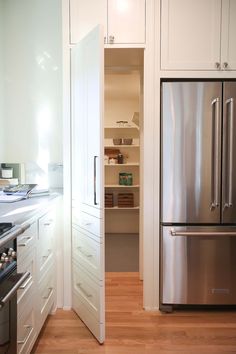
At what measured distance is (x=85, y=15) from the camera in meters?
2.34

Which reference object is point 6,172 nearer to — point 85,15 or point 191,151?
point 85,15

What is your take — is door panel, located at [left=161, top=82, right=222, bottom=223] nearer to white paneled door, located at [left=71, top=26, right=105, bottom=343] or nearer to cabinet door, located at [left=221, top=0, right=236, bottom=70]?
cabinet door, located at [left=221, top=0, right=236, bottom=70]

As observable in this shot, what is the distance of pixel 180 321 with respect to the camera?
7.62 ft

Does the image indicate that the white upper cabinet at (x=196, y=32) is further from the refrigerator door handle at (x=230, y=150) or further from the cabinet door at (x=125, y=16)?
the refrigerator door handle at (x=230, y=150)

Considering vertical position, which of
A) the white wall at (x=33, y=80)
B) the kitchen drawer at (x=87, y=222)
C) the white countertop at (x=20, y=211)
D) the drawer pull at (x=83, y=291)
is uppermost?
the white wall at (x=33, y=80)

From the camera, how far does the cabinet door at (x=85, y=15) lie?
2330 millimetres

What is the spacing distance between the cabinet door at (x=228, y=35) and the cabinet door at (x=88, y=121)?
Answer: 1.05m

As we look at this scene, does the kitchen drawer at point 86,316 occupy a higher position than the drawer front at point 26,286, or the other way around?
the drawer front at point 26,286

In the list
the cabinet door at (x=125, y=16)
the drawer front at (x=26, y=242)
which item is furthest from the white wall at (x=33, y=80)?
the drawer front at (x=26, y=242)

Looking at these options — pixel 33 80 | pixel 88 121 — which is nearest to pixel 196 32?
pixel 88 121

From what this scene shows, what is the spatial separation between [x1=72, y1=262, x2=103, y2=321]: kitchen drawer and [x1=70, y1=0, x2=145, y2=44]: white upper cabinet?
1.77 meters

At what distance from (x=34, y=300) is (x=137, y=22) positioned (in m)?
2.10

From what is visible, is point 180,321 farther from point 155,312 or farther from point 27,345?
point 27,345

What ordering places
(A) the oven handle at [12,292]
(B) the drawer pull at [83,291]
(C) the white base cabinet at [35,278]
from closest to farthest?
1. (A) the oven handle at [12,292]
2. (C) the white base cabinet at [35,278]
3. (B) the drawer pull at [83,291]
